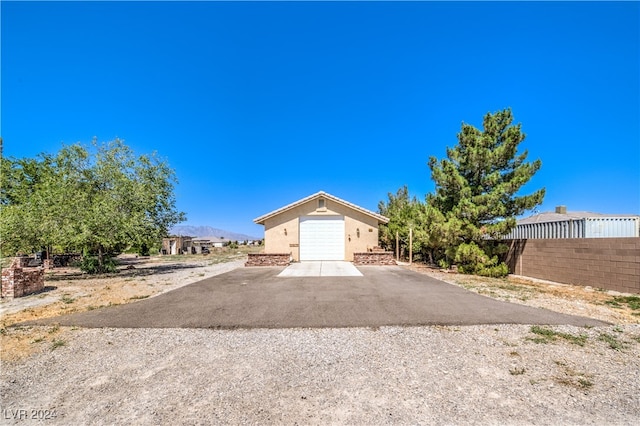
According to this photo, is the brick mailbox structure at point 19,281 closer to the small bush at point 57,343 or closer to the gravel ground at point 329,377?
the gravel ground at point 329,377

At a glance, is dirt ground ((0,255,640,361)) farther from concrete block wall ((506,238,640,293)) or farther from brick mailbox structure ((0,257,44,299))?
concrete block wall ((506,238,640,293))

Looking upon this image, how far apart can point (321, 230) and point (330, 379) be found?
15170 millimetres

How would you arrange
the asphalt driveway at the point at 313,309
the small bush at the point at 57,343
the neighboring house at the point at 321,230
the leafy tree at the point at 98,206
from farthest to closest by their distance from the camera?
the neighboring house at the point at 321,230 → the leafy tree at the point at 98,206 → the asphalt driveway at the point at 313,309 → the small bush at the point at 57,343

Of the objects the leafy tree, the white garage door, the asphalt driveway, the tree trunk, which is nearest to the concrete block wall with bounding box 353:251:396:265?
the white garage door

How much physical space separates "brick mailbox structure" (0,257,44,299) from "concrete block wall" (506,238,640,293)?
55.2 ft

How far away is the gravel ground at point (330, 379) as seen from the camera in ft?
10.2

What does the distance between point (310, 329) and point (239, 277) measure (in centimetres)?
749

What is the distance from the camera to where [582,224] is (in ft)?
37.2

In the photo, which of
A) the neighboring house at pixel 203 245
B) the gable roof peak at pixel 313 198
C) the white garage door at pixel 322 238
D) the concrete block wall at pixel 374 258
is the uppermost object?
the gable roof peak at pixel 313 198

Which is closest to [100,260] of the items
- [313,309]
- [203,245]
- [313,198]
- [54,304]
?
[54,304]

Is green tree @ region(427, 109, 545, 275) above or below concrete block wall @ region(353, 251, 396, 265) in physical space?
above

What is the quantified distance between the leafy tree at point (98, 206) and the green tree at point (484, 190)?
42.1 ft

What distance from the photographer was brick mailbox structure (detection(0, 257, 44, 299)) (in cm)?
878

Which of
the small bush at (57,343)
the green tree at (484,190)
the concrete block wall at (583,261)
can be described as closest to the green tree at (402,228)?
the green tree at (484,190)
